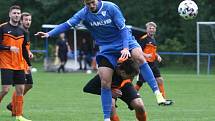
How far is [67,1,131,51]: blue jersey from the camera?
10.1m

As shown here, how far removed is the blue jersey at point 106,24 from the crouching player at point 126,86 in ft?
1.08

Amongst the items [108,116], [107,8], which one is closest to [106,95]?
[108,116]

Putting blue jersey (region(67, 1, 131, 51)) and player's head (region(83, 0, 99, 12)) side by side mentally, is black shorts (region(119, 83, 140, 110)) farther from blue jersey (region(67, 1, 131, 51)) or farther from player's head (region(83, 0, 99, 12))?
player's head (region(83, 0, 99, 12))

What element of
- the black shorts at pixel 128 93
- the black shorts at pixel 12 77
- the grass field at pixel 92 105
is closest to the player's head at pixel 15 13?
the black shorts at pixel 12 77

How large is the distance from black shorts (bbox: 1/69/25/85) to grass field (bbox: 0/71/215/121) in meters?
0.71

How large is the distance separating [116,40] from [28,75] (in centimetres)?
417

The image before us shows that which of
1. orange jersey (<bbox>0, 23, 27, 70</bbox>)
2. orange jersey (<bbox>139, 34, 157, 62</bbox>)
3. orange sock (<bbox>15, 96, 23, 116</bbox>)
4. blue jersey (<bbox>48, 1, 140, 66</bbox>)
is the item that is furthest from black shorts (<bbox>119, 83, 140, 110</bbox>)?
orange jersey (<bbox>139, 34, 157, 62</bbox>)

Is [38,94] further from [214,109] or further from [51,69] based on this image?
[51,69]

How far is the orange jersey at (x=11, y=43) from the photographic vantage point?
12781 mm

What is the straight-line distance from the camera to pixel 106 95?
10.1 m

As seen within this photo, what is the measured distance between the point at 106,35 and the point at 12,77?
310 cm

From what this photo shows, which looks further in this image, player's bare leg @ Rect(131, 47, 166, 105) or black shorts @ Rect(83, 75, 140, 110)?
player's bare leg @ Rect(131, 47, 166, 105)

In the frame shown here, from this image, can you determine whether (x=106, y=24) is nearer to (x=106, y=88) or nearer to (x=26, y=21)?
(x=106, y=88)

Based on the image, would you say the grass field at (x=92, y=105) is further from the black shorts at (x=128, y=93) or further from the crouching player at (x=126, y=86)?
the black shorts at (x=128, y=93)
